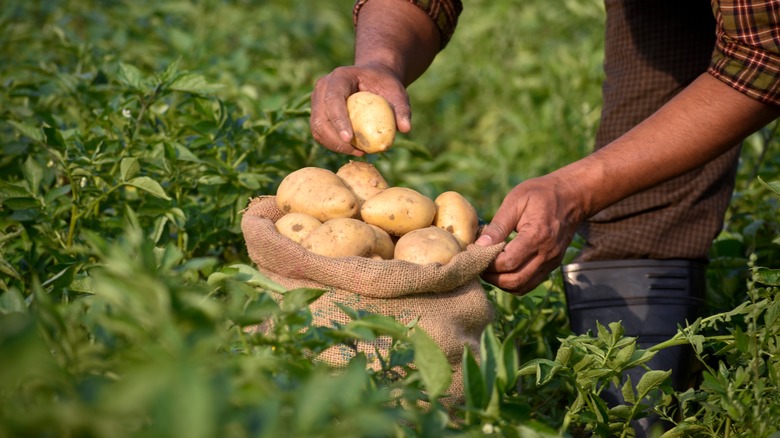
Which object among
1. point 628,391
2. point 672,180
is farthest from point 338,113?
point 672,180

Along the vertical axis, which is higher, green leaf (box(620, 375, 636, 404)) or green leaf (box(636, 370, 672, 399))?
green leaf (box(636, 370, 672, 399))

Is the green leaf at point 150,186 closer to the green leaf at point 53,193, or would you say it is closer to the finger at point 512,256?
the green leaf at point 53,193

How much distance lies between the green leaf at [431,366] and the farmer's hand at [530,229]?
0.72 metres

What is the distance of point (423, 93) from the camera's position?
18.5ft

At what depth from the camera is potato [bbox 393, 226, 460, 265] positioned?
1.85 meters

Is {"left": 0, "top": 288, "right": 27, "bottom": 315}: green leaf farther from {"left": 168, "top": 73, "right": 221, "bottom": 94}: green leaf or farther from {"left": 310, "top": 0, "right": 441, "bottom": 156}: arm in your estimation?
{"left": 168, "top": 73, "right": 221, "bottom": 94}: green leaf

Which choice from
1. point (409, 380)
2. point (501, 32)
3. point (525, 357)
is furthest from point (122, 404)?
point (501, 32)

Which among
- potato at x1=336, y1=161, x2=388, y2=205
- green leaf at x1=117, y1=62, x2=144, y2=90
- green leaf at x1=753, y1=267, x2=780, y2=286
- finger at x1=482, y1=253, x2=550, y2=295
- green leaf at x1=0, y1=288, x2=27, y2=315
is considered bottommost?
finger at x1=482, y1=253, x2=550, y2=295

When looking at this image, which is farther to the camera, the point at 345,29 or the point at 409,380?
the point at 345,29

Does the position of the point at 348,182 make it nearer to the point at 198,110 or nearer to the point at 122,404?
the point at 198,110

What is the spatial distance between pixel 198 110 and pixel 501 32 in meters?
3.94

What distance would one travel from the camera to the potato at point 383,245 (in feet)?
6.39

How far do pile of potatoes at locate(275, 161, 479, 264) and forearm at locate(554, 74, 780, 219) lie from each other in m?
0.29

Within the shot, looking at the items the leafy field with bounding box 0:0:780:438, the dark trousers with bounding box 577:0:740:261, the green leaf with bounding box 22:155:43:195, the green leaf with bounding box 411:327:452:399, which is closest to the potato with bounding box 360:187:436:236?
the leafy field with bounding box 0:0:780:438
